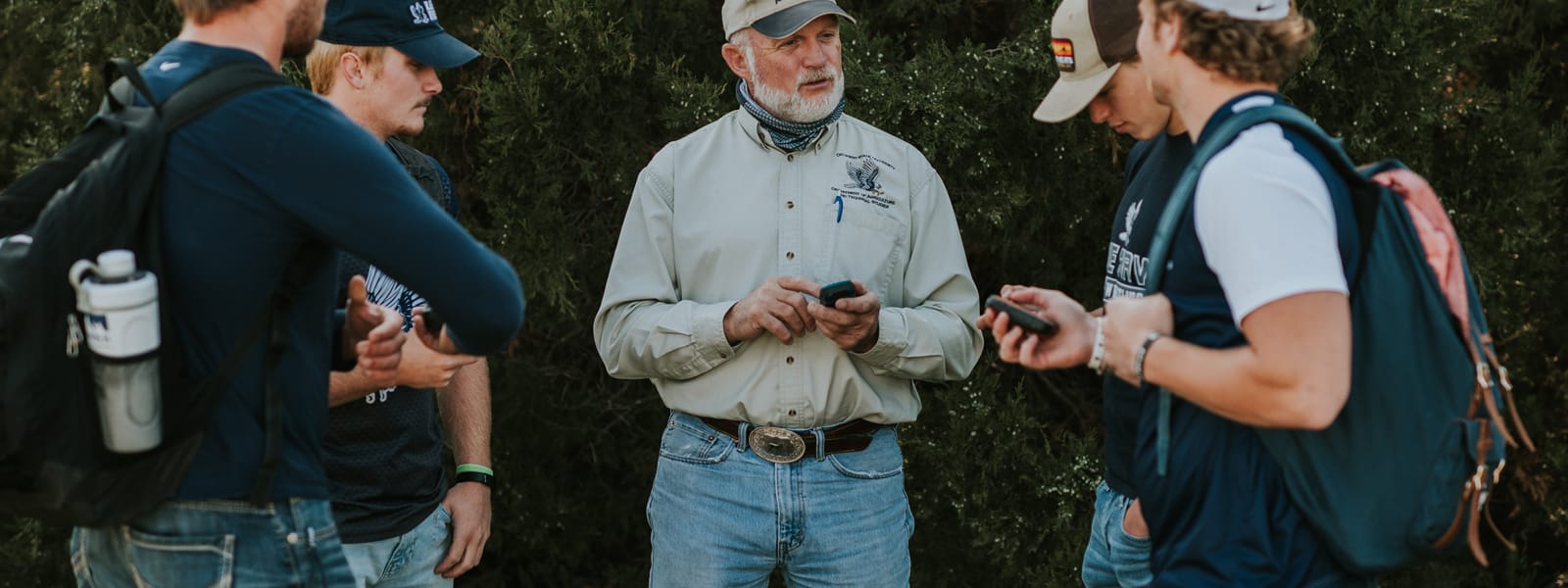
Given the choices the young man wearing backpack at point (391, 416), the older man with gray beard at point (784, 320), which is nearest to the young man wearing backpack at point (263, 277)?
the young man wearing backpack at point (391, 416)

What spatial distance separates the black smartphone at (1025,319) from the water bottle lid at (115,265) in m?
1.33

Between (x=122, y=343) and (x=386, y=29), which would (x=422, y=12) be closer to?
(x=386, y=29)

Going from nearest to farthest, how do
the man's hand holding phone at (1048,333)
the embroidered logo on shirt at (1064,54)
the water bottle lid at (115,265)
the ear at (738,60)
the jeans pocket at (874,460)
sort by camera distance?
the water bottle lid at (115,265) < the man's hand holding phone at (1048,333) < the embroidered logo on shirt at (1064,54) < the jeans pocket at (874,460) < the ear at (738,60)

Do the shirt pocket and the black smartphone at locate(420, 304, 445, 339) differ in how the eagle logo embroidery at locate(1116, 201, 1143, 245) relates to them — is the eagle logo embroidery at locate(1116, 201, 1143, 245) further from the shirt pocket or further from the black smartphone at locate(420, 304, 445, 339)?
the black smartphone at locate(420, 304, 445, 339)

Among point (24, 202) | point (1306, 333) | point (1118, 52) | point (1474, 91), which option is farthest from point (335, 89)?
point (1474, 91)

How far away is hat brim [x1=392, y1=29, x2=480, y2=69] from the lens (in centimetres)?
330

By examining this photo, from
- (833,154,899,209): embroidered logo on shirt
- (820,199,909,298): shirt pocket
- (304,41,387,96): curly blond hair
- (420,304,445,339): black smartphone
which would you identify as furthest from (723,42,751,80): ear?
(420,304,445,339): black smartphone

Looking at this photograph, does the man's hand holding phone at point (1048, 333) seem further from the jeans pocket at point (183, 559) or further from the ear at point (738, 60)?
the ear at point (738, 60)

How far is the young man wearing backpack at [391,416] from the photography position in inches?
125

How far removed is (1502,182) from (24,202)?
471 centimetres

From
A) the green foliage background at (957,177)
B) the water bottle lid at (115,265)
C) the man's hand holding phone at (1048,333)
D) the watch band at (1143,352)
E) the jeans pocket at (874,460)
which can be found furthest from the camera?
the green foliage background at (957,177)

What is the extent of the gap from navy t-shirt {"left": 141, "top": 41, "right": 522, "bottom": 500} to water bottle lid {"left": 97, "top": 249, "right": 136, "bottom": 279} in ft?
0.36

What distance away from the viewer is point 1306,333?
2004mm

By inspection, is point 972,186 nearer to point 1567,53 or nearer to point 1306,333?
point 1567,53
